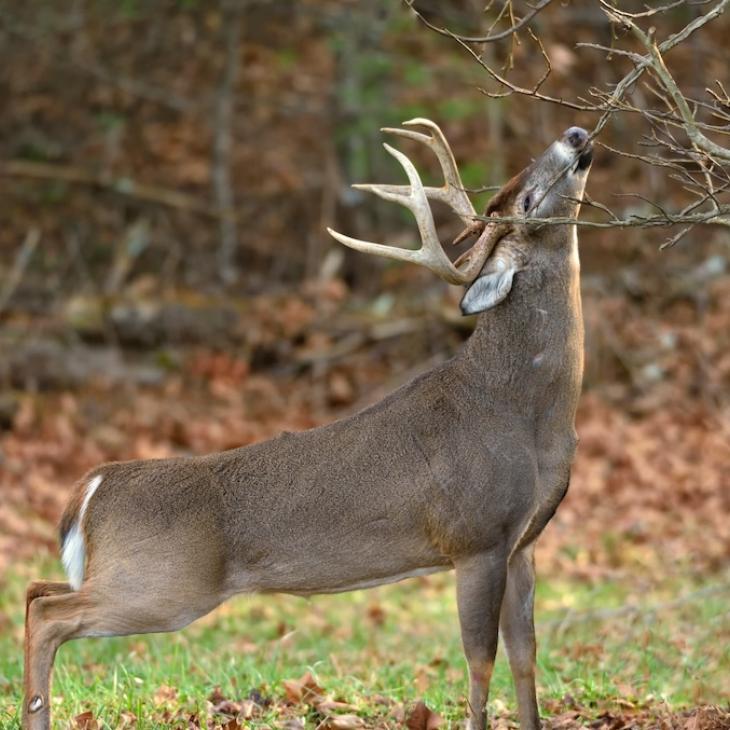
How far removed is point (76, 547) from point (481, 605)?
1663 millimetres

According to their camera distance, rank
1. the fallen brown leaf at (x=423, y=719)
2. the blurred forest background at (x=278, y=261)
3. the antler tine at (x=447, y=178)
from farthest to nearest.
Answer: the blurred forest background at (x=278, y=261) < the antler tine at (x=447, y=178) < the fallen brown leaf at (x=423, y=719)

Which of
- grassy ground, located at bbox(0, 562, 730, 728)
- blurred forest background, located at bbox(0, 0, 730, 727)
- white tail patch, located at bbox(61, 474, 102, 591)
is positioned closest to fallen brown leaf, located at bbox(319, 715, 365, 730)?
grassy ground, located at bbox(0, 562, 730, 728)

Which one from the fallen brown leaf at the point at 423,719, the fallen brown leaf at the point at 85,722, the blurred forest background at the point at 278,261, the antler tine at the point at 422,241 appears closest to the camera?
the fallen brown leaf at the point at 85,722

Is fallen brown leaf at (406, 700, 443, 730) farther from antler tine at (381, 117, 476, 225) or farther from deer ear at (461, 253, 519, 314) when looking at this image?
antler tine at (381, 117, 476, 225)

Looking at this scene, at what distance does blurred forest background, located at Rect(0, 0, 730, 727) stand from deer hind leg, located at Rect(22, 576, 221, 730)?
15.7ft

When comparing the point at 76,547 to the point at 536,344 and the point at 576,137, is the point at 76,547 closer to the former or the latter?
the point at 536,344

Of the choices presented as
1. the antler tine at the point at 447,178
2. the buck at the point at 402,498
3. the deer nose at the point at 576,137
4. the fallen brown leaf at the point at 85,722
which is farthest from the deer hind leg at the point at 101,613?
the deer nose at the point at 576,137

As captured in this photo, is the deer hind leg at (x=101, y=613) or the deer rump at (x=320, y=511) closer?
the deer hind leg at (x=101, y=613)

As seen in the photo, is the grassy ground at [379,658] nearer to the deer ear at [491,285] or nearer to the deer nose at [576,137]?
the deer ear at [491,285]

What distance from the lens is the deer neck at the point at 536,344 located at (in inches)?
227

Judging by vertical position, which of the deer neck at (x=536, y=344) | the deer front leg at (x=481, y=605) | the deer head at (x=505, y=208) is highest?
the deer head at (x=505, y=208)

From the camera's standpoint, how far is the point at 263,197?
17.8 m

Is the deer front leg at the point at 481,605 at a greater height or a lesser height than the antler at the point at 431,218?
lesser

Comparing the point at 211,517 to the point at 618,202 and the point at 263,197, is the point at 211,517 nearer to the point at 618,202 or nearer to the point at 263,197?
the point at 618,202
